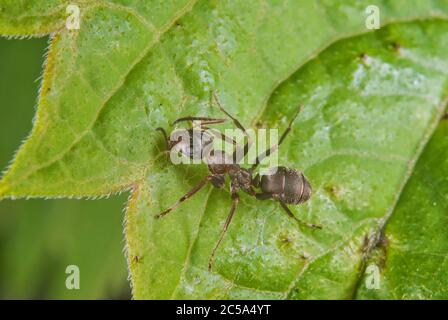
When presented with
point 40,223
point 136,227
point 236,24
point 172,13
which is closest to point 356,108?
point 236,24

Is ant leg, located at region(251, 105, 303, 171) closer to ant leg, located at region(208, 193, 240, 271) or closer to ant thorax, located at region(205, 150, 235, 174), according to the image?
ant thorax, located at region(205, 150, 235, 174)

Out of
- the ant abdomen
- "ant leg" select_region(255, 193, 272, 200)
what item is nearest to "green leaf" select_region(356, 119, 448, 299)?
the ant abdomen

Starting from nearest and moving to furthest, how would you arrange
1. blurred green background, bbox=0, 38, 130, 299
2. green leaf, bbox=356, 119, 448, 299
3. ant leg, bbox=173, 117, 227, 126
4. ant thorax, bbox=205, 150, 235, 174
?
ant leg, bbox=173, 117, 227, 126
green leaf, bbox=356, 119, 448, 299
ant thorax, bbox=205, 150, 235, 174
blurred green background, bbox=0, 38, 130, 299

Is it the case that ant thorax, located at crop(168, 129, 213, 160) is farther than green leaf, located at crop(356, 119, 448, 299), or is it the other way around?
green leaf, located at crop(356, 119, 448, 299)

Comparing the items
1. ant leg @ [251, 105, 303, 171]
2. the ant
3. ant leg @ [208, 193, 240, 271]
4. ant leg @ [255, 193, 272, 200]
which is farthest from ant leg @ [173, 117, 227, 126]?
ant leg @ [255, 193, 272, 200]

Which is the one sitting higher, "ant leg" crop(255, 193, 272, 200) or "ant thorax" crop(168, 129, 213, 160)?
"ant thorax" crop(168, 129, 213, 160)

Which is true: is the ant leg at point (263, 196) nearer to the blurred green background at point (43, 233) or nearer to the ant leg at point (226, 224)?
the ant leg at point (226, 224)

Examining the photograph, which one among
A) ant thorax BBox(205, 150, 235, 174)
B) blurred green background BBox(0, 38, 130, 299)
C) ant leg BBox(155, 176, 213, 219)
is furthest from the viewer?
blurred green background BBox(0, 38, 130, 299)
